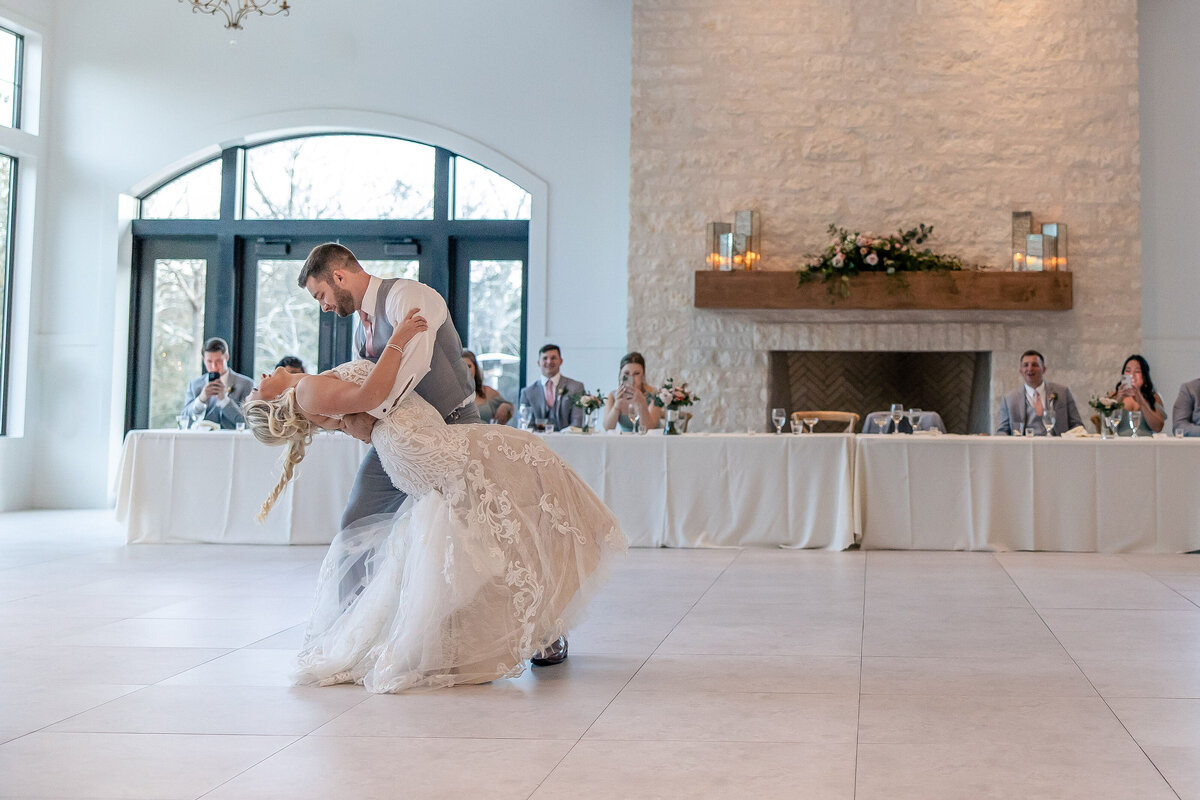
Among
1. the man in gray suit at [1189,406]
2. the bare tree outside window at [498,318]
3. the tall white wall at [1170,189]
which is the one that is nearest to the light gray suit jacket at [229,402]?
the bare tree outside window at [498,318]

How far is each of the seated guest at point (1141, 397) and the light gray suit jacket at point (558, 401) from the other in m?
3.36

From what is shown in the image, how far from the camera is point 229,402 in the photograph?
24.1 feet

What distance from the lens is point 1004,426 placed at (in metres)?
7.04

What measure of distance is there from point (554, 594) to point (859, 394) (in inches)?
277

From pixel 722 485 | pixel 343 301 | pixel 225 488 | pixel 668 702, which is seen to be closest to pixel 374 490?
pixel 343 301

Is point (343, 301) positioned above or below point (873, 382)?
below

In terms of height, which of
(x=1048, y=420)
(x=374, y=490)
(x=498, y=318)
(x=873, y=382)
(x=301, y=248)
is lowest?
(x=374, y=490)

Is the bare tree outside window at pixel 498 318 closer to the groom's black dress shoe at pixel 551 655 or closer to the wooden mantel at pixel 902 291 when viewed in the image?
the wooden mantel at pixel 902 291

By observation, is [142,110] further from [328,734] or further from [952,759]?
[952,759]

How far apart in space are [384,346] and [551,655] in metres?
1.02

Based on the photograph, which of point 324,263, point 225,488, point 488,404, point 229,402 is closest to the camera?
point 324,263

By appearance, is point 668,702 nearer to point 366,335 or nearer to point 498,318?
point 366,335

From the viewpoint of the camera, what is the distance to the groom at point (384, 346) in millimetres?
3043

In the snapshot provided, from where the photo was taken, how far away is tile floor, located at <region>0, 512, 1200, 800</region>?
219 centimetres
